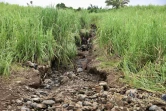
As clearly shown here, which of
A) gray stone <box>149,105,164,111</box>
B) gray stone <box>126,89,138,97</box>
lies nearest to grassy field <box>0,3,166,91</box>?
gray stone <box>126,89,138,97</box>

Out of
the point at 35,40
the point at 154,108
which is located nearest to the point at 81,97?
the point at 154,108

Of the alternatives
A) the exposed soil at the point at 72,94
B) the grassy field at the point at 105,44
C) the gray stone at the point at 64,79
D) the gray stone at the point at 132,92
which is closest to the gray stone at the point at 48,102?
the exposed soil at the point at 72,94

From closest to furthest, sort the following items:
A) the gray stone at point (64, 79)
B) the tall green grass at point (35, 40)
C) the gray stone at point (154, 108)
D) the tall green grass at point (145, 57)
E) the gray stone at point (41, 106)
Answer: the gray stone at point (154, 108) → the gray stone at point (41, 106) → the tall green grass at point (145, 57) → the gray stone at point (64, 79) → the tall green grass at point (35, 40)

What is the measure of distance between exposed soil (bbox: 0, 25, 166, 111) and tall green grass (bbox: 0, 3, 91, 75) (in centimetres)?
22

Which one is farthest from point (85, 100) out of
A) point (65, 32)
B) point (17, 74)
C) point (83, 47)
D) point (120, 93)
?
point (83, 47)

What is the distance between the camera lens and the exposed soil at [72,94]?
101 inches

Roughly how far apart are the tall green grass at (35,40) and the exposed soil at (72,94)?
0.22 meters

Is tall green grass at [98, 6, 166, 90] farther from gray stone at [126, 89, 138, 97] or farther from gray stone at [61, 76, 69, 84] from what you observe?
gray stone at [61, 76, 69, 84]

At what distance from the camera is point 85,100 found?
274cm

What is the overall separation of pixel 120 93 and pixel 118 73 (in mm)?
659

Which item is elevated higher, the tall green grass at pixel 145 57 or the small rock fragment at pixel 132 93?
the tall green grass at pixel 145 57

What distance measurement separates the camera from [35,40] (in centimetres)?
402

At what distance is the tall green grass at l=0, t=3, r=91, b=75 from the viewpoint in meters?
3.87

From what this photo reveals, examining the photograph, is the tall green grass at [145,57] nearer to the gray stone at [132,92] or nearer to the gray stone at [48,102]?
the gray stone at [132,92]
